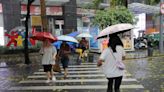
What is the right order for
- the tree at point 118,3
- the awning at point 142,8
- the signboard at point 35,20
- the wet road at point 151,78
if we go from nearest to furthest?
the wet road at point 151,78 < the tree at point 118,3 < the awning at point 142,8 < the signboard at point 35,20

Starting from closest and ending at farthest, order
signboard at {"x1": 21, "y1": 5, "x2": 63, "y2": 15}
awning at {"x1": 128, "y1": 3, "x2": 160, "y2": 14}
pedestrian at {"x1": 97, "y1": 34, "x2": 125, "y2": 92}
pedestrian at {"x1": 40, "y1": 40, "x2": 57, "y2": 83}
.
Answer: pedestrian at {"x1": 97, "y1": 34, "x2": 125, "y2": 92}, pedestrian at {"x1": 40, "y1": 40, "x2": 57, "y2": 83}, awning at {"x1": 128, "y1": 3, "x2": 160, "y2": 14}, signboard at {"x1": 21, "y1": 5, "x2": 63, "y2": 15}

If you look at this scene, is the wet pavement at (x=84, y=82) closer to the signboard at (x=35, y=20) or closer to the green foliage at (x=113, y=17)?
the green foliage at (x=113, y=17)

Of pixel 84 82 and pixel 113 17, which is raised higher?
pixel 113 17

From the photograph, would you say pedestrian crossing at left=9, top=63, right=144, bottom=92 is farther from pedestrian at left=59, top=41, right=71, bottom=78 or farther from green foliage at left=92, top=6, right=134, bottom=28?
green foliage at left=92, top=6, right=134, bottom=28

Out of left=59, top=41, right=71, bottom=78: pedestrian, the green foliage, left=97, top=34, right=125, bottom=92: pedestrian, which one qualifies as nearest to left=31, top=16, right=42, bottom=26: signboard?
the green foliage

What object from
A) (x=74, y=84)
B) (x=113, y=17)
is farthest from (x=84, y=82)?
(x=113, y=17)

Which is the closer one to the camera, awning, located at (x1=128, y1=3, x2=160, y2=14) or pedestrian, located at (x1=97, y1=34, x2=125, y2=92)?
pedestrian, located at (x1=97, y1=34, x2=125, y2=92)

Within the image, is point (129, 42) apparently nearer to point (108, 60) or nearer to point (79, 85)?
point (79, 85)

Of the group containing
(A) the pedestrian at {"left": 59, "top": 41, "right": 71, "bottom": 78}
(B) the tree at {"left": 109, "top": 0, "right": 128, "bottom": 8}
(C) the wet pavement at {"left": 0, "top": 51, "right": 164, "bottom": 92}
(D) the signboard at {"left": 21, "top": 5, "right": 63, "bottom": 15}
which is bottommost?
(C) the wet pavement at {"left": 0, "top": 51, "right": 164, "bottom": 92}

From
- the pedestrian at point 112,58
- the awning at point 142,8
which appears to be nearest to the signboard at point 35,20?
the awning at point 142,8

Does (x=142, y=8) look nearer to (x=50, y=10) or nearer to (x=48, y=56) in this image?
(x=50, y=10)

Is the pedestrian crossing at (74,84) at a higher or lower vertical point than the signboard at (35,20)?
lower

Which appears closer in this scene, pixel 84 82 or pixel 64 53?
pixel 84 82

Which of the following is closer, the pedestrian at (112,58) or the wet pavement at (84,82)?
the pedestrian at (112,58)
